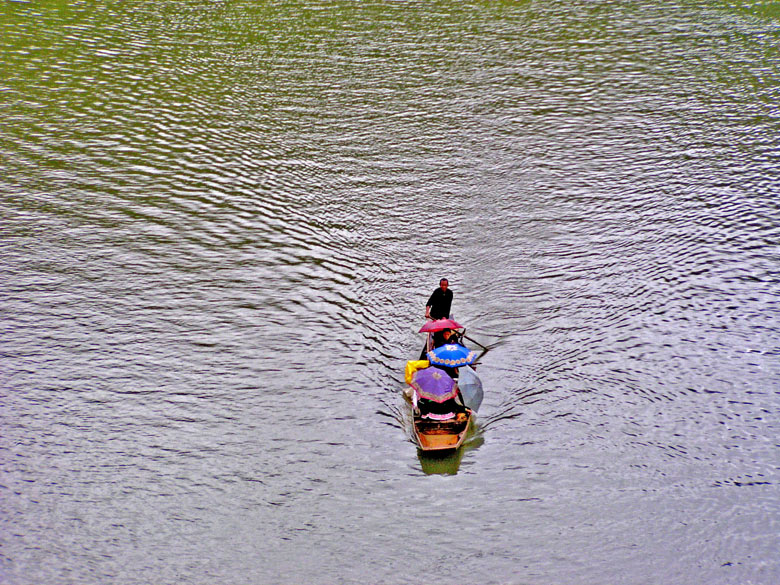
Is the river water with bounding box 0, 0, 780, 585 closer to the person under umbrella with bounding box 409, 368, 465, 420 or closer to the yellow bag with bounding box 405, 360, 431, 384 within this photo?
the yellow bag with bounding box 405, 360, 431, 384

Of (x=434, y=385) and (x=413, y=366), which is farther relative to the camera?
(x=413, y=366)

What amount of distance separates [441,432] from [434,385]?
52.9 inches

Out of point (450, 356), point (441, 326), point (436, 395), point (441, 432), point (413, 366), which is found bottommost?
point (441, 432)

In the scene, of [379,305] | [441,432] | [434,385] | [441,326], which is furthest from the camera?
[379,305]

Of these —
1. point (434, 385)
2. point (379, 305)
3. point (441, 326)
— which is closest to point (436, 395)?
point (434, 385)

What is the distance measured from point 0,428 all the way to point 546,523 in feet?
54.2

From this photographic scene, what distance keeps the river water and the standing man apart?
125 centimetres

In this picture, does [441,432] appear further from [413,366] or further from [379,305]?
[379,305]

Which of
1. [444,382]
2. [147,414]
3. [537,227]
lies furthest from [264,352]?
[537,227]

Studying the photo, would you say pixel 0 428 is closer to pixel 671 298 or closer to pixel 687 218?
pixel 671 298

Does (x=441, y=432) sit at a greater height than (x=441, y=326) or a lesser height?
lesser

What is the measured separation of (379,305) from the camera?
30422 millimetres

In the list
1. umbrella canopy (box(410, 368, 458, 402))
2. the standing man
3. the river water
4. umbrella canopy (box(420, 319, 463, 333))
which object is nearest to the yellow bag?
the river water

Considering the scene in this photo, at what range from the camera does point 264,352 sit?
28.5m
